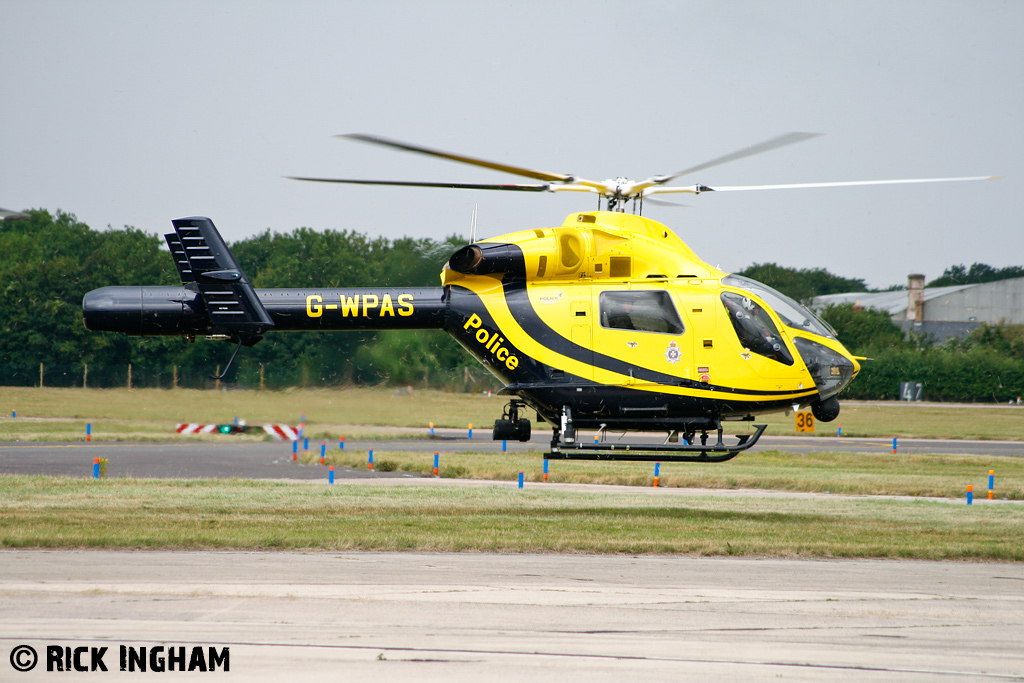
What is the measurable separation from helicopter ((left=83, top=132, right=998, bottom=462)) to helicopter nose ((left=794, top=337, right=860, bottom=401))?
0.02 metres

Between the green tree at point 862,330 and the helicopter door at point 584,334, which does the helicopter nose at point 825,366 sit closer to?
the helicopter door at point 584,334

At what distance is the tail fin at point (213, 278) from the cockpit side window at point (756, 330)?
7907 millimetres

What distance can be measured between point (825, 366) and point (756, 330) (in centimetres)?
130

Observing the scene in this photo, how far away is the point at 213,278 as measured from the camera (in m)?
14.7

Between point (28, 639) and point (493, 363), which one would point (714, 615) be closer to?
point (28, 639)

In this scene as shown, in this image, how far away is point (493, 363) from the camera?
15.3 m

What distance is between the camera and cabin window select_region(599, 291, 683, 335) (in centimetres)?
1458

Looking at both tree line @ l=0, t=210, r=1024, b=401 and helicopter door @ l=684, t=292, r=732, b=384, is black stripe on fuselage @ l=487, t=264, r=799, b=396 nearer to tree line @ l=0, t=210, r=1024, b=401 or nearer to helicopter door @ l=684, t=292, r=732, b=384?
helicopter door @ l=684, t=292, r=732, b=384

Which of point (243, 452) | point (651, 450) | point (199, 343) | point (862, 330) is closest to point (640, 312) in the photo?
point (651, 450)

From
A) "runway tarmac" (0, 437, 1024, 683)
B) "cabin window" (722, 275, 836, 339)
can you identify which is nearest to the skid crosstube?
"cabin window" (722, 275, 836, 339)

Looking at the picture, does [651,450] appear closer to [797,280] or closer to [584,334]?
[584,334]

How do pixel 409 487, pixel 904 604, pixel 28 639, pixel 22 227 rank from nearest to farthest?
pixel 28 639 < pixel 904 604 < pixel 409 487 < pixel 22 227

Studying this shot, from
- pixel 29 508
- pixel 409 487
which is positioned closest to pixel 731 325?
pixel 409 487

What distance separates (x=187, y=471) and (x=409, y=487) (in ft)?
21.5
